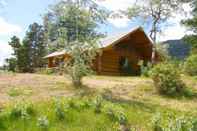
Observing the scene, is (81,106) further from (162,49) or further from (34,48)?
(34,48)

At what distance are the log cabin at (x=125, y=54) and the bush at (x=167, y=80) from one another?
15.6m

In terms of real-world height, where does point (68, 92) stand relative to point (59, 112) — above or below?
above

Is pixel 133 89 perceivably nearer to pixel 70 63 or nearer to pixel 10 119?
pixel 70 63

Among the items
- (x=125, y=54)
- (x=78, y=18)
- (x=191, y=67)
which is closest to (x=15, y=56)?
(x=125, y=54)

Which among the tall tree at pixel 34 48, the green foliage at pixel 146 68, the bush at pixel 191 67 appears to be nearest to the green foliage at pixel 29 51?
the tall tree at pixel 34 48

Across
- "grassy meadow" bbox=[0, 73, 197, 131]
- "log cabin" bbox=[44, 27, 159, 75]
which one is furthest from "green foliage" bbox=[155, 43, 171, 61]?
"grassy meadow" bbox=[0, 73, 197, 131]

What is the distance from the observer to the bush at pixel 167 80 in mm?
18650

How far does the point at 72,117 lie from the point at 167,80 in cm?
798

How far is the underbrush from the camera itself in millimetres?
10961

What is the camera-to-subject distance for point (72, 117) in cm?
1191

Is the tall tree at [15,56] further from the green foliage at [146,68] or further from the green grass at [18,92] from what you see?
the green grass at [18,92]

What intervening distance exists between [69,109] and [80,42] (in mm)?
7273

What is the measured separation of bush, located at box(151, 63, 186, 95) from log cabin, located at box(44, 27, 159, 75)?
15645mm

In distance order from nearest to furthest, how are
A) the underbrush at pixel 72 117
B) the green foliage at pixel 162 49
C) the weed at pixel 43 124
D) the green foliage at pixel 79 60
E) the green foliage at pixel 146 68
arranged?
1. the weed at pixel 43 124
2. the underbrush at pixel 72 117
3. the green foliage at pixel 79 60
4. the green foliage at pixel 146 68
5. the green foliage at pixel 162 49
